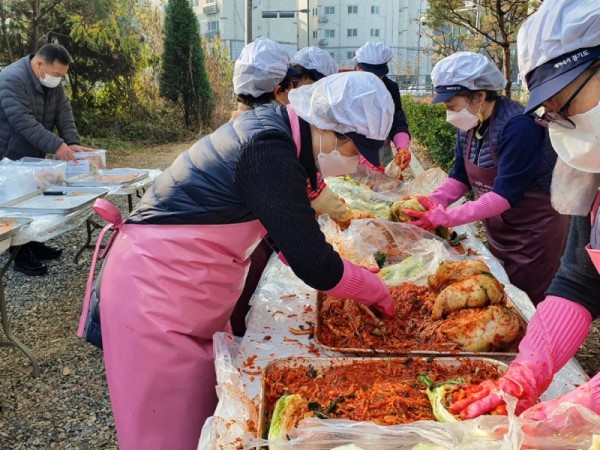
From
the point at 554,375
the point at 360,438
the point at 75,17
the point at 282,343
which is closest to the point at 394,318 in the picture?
the point at 282,343

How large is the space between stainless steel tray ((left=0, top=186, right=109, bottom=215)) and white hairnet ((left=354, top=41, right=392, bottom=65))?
2774mm

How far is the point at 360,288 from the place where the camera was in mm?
1986

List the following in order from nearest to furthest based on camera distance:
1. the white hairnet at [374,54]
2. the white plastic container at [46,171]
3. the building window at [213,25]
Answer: the white plastic container at [46,171] → the white hairnet at [374,54] → the building window at [213,25]

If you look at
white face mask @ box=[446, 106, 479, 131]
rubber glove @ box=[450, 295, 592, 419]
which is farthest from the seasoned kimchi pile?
white face mask @ box=[446, 106, 479, 131]

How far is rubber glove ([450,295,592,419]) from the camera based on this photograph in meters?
1.45

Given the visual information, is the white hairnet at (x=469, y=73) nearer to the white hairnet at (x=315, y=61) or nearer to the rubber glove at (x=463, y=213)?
the rubber glove at (x=463, y=213)

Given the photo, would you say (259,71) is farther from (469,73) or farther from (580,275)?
(580,275)

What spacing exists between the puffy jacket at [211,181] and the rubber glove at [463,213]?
1.42 meters

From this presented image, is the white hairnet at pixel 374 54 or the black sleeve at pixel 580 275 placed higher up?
the white hairnet at pixel 374 54

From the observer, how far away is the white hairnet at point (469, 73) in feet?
9.59

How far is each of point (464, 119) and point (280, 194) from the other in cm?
171

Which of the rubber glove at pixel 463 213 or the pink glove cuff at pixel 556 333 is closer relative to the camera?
the pink glove cuff at pixel 556 333

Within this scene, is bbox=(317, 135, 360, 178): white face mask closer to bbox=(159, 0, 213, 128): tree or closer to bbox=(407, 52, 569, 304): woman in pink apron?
bbox=(407, 52, 569, 304): woman in pink apron

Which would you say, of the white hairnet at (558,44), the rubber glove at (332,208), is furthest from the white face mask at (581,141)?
the rubber glove at (332,208)
